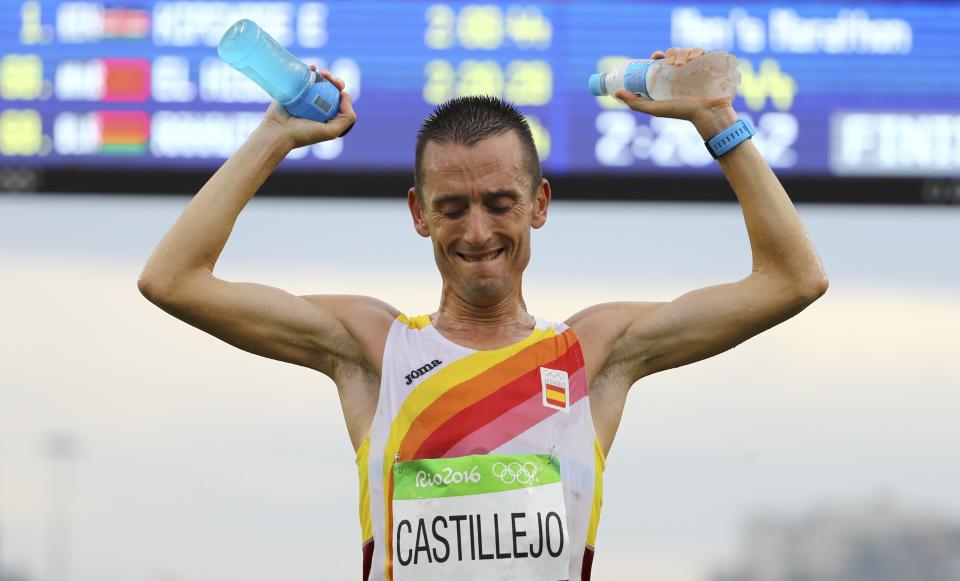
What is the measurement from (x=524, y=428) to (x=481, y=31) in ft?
14.5

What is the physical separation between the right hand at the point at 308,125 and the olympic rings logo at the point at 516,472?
88 cm

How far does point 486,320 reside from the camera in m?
3.87

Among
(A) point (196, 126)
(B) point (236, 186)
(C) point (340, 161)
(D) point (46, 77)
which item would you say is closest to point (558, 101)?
(C) point (340, 161)

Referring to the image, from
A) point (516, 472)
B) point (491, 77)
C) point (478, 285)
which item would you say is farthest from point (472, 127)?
point (491, 77)

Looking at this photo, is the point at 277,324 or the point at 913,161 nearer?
the point at 277,324

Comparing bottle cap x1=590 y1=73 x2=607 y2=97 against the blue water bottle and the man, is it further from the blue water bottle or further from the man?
the blue water bottle

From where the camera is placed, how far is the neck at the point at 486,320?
12.6 feet

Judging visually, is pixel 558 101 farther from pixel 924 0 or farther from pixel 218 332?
pixel 218 332

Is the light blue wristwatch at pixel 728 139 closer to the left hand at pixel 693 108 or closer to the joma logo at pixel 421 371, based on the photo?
the left hand at pixel 693 108

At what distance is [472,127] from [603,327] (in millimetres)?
572

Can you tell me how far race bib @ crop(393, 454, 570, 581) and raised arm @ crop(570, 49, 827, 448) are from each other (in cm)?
31

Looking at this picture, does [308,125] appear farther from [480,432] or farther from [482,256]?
[480,432]

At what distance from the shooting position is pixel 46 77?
7773 millimetres

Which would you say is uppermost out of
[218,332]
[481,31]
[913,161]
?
[481,31]
